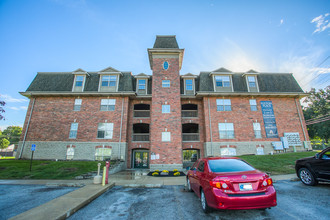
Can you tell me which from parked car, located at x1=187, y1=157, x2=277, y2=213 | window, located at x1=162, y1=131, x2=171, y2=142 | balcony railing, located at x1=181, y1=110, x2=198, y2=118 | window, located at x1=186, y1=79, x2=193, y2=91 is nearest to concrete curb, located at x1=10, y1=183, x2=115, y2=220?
parked car, located at x1=187, y1=157, x2=277, y2=213

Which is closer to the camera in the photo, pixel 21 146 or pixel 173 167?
pixel 173 167

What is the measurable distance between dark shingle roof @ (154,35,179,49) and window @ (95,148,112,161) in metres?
14.0

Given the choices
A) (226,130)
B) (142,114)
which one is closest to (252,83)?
(226,130)

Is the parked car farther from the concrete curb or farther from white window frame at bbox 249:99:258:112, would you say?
white window frame at bbox 249:99:258:112

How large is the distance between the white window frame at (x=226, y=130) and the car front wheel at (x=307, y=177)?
388 inches

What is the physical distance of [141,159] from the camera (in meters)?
18.5

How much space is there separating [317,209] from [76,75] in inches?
901

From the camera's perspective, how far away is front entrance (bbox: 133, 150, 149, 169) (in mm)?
18234

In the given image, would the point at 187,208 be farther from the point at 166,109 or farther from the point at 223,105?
the point at 223,105

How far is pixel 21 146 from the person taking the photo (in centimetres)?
1664

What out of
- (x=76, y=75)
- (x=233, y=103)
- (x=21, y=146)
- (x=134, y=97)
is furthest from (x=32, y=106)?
(x=233, y=103)

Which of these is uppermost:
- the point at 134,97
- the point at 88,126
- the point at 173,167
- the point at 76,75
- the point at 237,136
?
the point at 76,75

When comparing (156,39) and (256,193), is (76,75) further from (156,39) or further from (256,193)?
(256,193)

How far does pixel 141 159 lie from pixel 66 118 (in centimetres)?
1038
